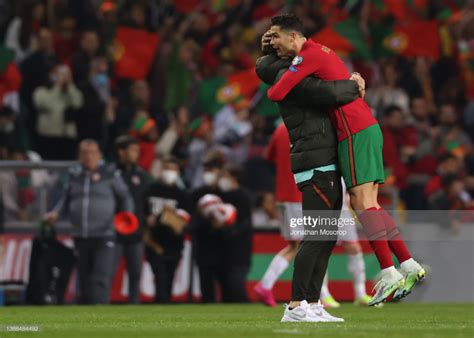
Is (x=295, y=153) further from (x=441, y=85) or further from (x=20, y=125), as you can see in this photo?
(x=441, y=85)

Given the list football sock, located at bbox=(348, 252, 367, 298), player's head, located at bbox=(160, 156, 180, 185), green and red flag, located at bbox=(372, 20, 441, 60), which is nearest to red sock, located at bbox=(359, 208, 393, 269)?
football sock, located at bbox=(348, 252, 367, 298)

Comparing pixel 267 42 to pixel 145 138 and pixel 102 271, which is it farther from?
pixel 145 138

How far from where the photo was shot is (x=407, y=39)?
2403 cm

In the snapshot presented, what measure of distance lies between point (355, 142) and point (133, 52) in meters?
11.9

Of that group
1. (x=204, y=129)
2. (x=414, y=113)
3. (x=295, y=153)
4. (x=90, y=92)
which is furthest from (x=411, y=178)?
(x=295, y=153)

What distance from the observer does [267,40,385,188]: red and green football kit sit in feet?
37.1

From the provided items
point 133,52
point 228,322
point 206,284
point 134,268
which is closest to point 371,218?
point 228,322

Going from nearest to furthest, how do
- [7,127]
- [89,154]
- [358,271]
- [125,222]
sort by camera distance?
[358,271] < [89,154] < [125,222] < [7,127]

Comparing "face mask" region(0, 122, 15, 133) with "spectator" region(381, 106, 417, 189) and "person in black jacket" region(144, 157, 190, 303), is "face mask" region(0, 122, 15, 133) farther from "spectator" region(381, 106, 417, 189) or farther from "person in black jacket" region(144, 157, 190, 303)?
"spectator" region(381, 106, 417, 189)

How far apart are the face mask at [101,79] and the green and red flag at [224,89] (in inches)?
68.1

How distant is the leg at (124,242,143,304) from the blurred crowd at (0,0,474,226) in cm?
164

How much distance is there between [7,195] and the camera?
63.6 ft

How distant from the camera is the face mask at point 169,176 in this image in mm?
19609

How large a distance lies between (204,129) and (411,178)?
339 cm
